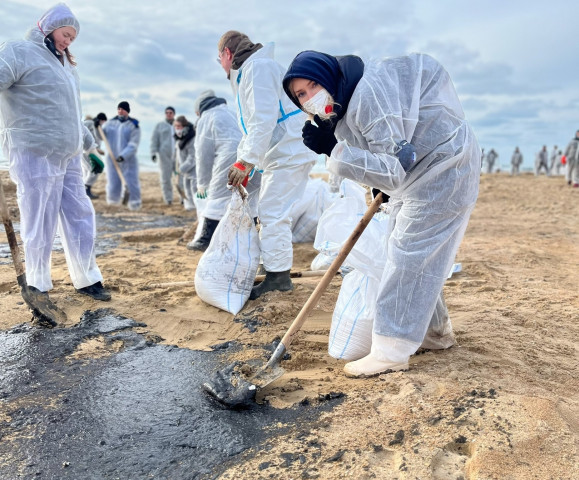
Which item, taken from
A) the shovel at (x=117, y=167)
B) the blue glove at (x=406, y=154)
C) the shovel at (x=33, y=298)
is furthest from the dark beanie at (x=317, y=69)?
the shovel at (x=117, y=167)

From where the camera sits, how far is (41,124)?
127 inches

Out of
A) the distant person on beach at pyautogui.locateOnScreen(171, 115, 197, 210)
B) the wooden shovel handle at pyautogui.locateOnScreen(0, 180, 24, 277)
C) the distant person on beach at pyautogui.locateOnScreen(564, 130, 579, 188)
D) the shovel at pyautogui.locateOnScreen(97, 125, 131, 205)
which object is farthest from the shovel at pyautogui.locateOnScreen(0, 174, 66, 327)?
the distant person on beach at pyautogui.locateOnScreen(564, 130, 579, 188)

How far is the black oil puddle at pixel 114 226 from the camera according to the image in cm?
576

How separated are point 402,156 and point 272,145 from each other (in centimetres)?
171

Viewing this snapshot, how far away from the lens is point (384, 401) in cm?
216

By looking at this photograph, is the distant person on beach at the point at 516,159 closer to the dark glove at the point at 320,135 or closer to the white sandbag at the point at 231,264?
the white sandbag at the point at 231,264

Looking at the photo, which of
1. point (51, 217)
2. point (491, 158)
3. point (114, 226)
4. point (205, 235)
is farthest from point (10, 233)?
point (491, 158)

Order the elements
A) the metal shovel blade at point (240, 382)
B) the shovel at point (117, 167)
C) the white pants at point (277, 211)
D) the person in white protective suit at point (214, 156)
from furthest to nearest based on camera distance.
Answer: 1. the shovel at point (117, 167)
2. the person in white protective suit at point (214, 156)
3. the white pants at point (277, 211)
4. the metal shovel blade at point (240, 382)

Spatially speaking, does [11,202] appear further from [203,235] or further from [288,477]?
[288,477]

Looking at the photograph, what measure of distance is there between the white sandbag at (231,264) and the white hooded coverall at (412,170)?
1369mm

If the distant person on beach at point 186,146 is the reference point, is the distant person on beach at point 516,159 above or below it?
below

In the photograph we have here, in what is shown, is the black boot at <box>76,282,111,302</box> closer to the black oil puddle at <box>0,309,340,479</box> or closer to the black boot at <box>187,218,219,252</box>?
the black oil puddle at <box>0,309,340,479</box>

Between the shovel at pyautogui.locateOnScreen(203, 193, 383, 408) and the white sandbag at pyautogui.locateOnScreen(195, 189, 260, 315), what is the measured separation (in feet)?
3.23

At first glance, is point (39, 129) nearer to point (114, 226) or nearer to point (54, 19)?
point (54, 19)
